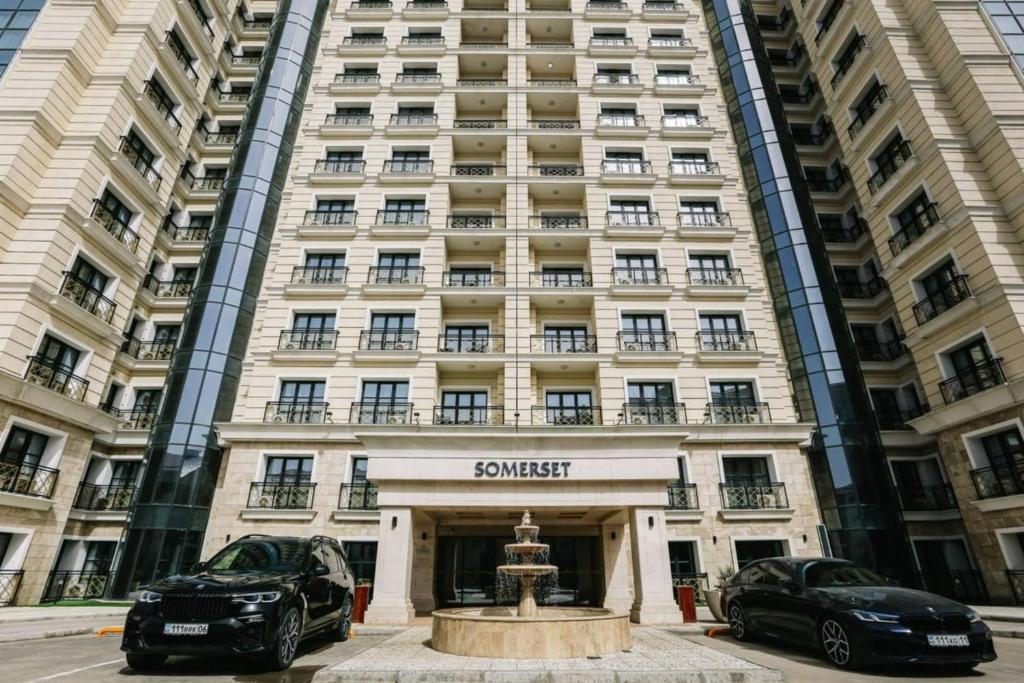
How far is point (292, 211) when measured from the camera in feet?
78.3

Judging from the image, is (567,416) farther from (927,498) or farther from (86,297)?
(86,297)

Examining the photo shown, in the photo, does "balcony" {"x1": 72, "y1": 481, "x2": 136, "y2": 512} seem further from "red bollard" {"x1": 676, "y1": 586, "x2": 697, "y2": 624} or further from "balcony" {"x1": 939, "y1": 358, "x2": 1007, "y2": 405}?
"balcony" {"x1": 939, "y1": 358, "x2": 1007, "y2": 405}

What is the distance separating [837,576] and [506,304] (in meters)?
15.6

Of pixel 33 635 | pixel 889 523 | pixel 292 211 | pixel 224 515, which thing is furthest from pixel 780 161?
pixel 33 635

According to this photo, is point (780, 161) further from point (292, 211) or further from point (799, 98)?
point (292, 211)

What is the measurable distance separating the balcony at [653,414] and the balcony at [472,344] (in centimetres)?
568

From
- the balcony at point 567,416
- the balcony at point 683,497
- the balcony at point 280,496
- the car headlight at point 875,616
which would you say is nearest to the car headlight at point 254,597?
the car headlight at point 875,616

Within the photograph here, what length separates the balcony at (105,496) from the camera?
2005cm

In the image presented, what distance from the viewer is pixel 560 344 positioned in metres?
22.2

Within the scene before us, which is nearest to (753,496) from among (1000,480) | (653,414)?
(653,414)

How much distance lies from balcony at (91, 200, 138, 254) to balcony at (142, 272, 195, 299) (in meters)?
3.10

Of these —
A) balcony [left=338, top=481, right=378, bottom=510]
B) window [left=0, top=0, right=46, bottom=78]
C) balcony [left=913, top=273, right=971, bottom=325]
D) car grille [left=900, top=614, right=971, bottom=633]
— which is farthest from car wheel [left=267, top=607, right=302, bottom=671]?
window [left=0, top=0, right=46, bottom=78]

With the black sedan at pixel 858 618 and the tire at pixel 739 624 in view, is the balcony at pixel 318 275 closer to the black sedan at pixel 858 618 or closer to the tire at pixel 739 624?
the tire at pixel 739 624

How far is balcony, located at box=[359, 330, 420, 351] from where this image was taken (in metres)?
21.4
